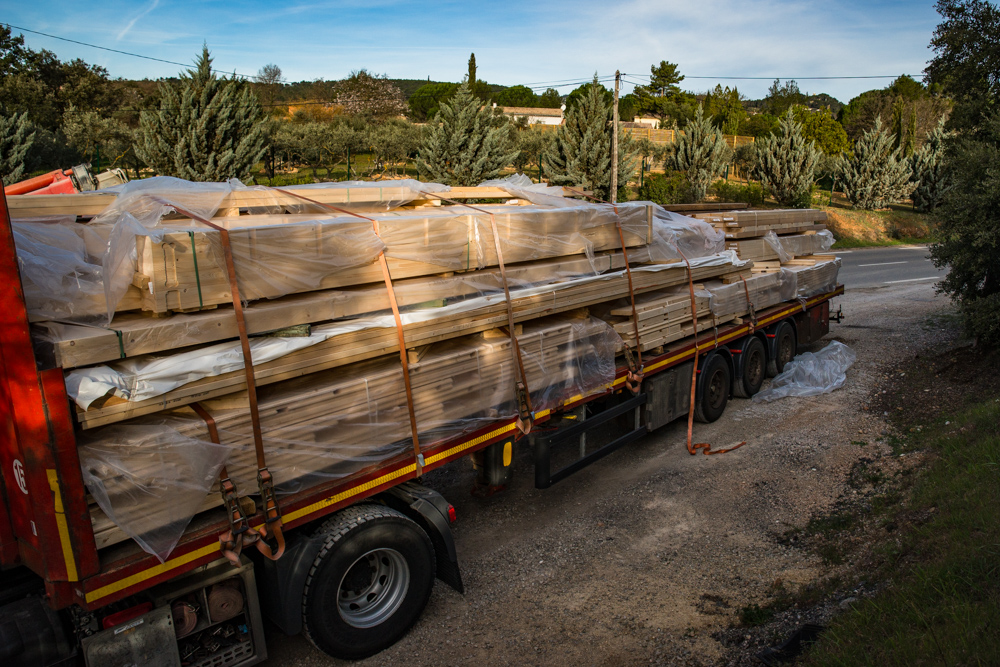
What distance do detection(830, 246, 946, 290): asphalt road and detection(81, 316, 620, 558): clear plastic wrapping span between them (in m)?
14.5

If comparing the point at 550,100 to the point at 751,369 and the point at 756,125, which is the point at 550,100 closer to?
the point at 756,125

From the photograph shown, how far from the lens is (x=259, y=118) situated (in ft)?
67.2

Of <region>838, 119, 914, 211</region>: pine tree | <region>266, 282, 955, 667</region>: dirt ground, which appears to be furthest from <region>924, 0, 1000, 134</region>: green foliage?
<region>838, 119, 914, 211</region>: pine tree

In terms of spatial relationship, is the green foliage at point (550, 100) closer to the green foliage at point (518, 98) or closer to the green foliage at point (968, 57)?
the green foliage at point (518, 98)

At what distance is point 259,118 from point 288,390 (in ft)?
62.4

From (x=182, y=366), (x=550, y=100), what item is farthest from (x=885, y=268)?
(x=550, y=100)

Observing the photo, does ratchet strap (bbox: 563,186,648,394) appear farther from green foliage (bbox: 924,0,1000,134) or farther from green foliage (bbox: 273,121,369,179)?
green foliage (bbox: 273,121,369,179)

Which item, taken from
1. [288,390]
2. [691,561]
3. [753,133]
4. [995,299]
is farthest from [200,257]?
[753,133]

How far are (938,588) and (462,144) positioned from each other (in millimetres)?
21269

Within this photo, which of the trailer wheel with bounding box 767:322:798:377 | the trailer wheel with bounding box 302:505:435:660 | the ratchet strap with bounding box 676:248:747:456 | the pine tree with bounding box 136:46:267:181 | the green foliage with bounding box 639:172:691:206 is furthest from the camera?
the green foliage with bounding box 639:172:691:206

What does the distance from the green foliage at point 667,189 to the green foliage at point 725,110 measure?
69.4 ft

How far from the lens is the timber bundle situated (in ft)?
10.7

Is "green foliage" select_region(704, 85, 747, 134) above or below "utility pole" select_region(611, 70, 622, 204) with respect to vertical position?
above

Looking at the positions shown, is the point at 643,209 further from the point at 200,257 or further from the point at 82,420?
the point at 82,420
